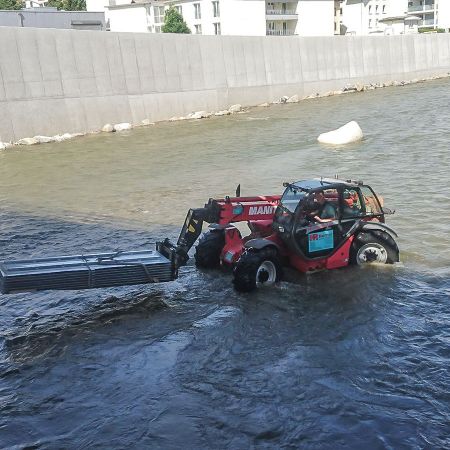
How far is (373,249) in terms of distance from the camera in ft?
31.1

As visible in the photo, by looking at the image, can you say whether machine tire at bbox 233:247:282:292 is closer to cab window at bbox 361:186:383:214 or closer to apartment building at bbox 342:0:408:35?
cab window at bbox 361:186:383:214

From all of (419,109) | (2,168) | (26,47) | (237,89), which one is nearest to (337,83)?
(237,89)

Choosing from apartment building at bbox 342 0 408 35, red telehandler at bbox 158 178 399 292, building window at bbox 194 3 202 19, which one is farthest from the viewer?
apartment building at bbox 342 0 408 35

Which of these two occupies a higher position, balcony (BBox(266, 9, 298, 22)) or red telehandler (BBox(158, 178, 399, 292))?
balcony (BBox(266, 9, 298, 22))

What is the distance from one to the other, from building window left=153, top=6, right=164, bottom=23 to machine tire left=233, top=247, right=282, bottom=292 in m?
65.7

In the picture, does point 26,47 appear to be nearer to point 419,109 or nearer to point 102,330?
point 419,109

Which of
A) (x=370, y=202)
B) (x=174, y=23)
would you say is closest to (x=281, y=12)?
(x=174, y=23)

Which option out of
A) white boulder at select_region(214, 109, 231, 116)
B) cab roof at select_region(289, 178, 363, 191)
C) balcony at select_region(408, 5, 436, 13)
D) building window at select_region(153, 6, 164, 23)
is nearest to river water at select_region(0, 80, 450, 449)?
cab roof at select_region(289, 178, 363, 191)

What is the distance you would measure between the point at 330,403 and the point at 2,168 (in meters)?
18.7

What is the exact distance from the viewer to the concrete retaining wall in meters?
28.0

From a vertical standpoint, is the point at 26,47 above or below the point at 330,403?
above

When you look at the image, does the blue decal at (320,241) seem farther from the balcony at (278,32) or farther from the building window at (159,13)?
the building window at (159,13)

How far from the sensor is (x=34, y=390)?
21.0 ft

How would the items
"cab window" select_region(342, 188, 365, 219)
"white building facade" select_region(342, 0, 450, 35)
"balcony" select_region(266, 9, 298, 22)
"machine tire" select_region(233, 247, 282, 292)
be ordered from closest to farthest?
"machine tire" select_region(233, 247, 282, 292)
"cab window" select_region(342, 188, 365, 219)
"balcony" select_region(266, 9, 298, 22)
"white building facade" select_region(342, 0, 450, 35)
